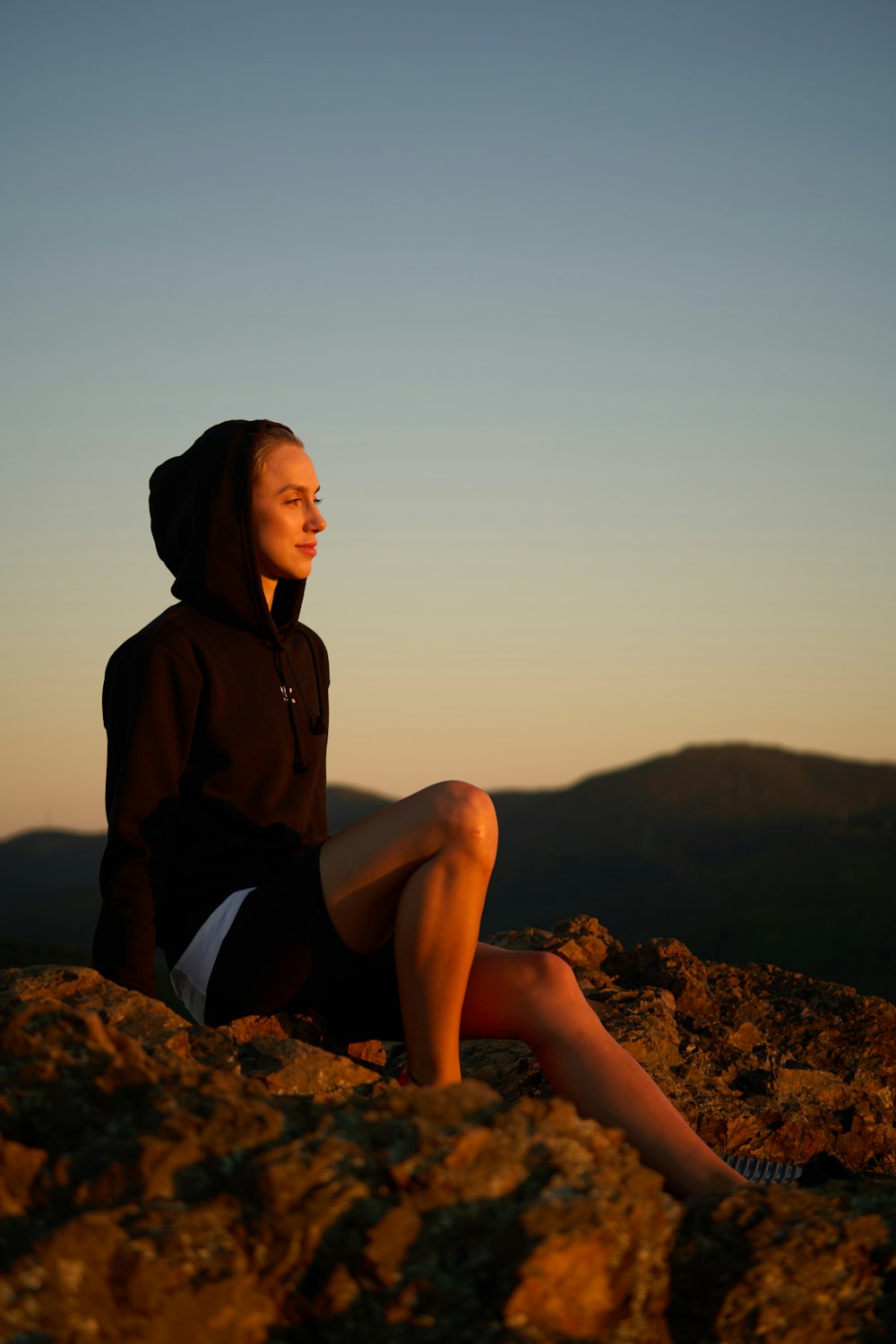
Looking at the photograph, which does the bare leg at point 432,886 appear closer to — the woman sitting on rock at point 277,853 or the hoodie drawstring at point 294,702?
the woman sitting on rock at point 277,853

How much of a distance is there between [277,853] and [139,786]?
461mm

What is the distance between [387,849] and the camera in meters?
3.13

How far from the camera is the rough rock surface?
170 cm

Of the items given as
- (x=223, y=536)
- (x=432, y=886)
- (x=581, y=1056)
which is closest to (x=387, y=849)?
(x=432, y=886)

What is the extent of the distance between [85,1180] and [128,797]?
1.76 meters

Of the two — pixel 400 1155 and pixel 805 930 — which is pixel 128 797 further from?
pixel 805 930

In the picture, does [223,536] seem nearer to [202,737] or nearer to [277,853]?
[202,737]

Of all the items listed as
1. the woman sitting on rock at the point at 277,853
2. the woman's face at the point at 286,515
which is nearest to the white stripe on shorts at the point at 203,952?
the woman sitting on rock at the point at 277,853

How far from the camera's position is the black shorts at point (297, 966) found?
331 cm

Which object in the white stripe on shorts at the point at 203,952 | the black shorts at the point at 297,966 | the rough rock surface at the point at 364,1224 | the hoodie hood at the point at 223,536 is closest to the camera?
the rough rock surface at the point at 364,1224

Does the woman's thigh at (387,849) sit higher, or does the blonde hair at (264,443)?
the blonde hair at (264,443)

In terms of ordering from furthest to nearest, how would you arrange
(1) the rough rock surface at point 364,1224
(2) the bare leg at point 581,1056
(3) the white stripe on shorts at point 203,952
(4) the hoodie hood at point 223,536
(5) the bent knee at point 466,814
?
(4) the hoodie hood at point 223,536 → (3) the white stripe on shorts at point 203,952 → (5) the bent knee at point 466,814 → (2) the bare leg at point 581,1056 → (1) the rough rock surface at point 364,1224

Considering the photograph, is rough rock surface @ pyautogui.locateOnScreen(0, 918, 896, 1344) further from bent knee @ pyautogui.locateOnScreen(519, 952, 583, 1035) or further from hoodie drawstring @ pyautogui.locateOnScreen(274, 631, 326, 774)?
hoodie drawstring @ pyautogui.locateOnScreen(274, 631, 326, 774)

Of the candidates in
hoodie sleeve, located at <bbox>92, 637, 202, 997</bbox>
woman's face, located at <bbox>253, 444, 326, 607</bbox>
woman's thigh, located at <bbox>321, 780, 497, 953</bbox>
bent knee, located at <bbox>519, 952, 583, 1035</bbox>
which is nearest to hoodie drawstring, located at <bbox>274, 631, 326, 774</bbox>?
woman's face, located at <bbox>253, 444, 326, 607</bbox>
